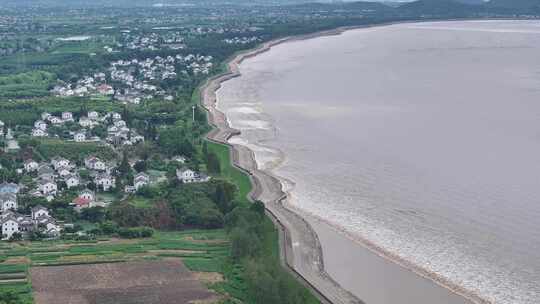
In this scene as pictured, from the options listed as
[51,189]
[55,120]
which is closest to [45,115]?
[55,120]

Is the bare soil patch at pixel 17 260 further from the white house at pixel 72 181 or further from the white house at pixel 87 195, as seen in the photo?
the white house at pixel 72 181

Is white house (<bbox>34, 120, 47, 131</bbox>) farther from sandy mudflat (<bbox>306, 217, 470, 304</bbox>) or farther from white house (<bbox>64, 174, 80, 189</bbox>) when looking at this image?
sandy mudflat (<bbox>306, 217, 470, 304</bbox>)

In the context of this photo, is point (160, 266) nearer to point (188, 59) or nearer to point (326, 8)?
point (188, 59)

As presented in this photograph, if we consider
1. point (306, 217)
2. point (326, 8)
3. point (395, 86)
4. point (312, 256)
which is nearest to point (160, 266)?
point (312, 256)

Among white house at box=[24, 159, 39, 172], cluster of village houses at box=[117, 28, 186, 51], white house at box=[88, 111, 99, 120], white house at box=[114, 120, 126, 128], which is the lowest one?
cluster of village houses at box=[117, 28, 186, 51]

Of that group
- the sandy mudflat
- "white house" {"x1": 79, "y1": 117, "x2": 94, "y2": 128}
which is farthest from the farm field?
"white house" {"x1": 79, "y1": 117, "x2": 94, "y2": 128}

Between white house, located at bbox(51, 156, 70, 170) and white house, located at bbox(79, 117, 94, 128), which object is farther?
white house, located at bbox(79, 117, 94, 128)

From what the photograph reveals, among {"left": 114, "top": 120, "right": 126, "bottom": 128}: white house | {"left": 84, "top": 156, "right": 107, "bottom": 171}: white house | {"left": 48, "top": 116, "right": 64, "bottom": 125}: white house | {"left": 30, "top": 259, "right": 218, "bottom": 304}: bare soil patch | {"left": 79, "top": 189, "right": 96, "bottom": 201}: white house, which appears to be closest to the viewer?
{"left": 30, "top": 259, "right": 218, "bottom": 304}: bare soil patch

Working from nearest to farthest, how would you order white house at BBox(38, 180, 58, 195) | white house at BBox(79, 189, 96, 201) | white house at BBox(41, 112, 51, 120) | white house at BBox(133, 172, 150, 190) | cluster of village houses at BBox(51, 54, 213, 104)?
white house at BBox(79, 189, 96, 201), white house at BBox(38, 180, 58, 195), white house at BBox(133, 172, 150, 190), white house at BBox(41, 112, 51, 120), cluster of village houses at BBox(51, 54, 213, 104)
